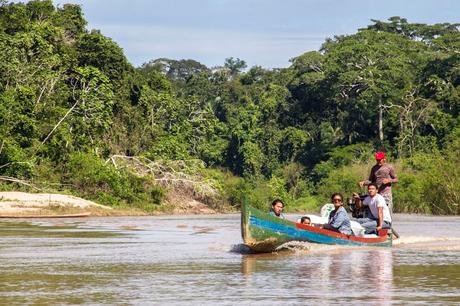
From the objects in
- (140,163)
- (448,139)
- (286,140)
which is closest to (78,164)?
(140,163)

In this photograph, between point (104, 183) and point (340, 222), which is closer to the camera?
point (340, 222)

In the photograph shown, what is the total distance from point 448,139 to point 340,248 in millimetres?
36863

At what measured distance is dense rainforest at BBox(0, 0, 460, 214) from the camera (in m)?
41.5

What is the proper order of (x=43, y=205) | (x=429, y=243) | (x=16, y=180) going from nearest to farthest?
1. (x=429, y=243)
2. (x=43, y=205)
3. (x=16, y=180)

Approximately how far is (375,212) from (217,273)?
5649 millimetres

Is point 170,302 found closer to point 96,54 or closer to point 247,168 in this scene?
point 96,54

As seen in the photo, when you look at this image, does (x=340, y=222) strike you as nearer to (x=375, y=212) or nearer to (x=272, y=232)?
(x=375, y=212)

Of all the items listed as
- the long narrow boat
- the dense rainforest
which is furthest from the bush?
the long narrow boat

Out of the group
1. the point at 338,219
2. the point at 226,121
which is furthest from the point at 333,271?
the point at 226,121

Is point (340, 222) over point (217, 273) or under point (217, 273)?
over

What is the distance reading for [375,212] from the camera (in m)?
18.5

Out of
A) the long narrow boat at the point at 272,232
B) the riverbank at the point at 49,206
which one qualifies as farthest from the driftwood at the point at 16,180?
the long narrow boat at the point at 272,232

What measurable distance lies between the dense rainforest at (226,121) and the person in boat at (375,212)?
1945cm

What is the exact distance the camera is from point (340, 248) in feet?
57.2
